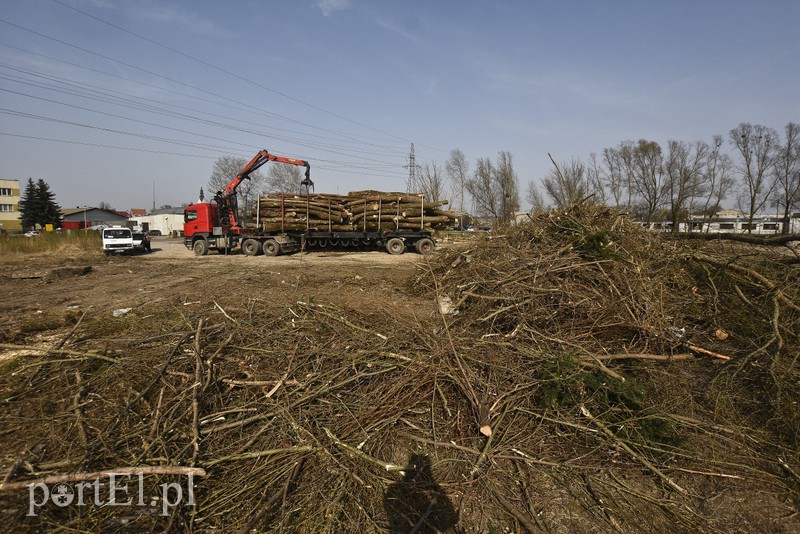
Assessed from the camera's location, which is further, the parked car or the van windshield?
the parked car

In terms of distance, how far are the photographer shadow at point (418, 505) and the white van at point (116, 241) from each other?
23.3 meters

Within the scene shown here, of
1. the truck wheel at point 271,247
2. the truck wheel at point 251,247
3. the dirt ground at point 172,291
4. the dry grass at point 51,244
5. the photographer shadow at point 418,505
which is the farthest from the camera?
the dry grass at point 51,244

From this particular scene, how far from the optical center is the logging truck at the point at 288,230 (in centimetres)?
1805

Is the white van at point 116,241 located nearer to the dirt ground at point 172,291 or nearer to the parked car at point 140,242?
the parked car at point 140,242

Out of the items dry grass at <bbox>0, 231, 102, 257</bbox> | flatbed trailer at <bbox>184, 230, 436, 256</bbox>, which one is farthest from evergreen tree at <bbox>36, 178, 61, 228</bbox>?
flatbed trailer at <bbox>184, 230, 436, 256</bbox>

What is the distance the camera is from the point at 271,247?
18.2 meters

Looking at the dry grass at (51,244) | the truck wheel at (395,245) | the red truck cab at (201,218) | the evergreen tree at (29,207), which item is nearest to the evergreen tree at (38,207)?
the evergreen tree at (29,207)

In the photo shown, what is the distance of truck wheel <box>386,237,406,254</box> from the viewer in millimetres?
18786

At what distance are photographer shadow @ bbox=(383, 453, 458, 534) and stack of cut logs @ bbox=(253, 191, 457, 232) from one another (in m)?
16.2

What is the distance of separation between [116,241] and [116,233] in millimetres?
547

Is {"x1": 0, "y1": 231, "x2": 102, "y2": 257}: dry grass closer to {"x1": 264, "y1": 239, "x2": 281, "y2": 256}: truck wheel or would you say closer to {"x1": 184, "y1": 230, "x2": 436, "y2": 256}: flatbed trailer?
{"x1": 184, "y1": 230, "x2": 436, "y2": 256}: flatbed trailer

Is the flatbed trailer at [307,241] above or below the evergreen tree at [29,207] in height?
below

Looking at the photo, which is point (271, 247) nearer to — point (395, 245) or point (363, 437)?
point (395, 245)

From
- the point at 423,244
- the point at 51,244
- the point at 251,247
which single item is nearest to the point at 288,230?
the point at 251,247
